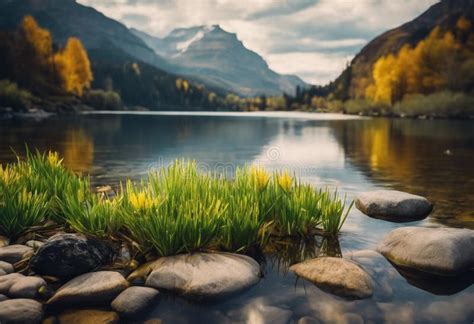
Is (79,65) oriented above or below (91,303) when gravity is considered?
above

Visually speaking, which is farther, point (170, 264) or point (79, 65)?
point (79, 65)

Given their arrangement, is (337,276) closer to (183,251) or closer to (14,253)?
(183,251)

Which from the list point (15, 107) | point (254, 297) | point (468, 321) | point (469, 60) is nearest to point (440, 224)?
point (468, 321)

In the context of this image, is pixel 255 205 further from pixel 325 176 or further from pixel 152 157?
pixel 152 157

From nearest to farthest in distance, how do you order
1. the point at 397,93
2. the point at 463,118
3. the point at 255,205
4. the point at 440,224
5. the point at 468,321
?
the point at 468,321 < the point at 255,205 < the point at 440,224 < the point at 463,118 < the point at 397,93

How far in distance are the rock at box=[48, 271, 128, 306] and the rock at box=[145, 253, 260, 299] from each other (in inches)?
18.4

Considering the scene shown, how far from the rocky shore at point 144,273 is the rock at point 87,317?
0.01 meters

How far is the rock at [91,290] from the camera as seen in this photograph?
5.87m

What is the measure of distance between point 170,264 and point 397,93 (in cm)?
9124

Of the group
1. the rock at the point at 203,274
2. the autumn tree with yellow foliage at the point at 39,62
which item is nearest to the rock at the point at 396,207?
the rock at the point at 203,274

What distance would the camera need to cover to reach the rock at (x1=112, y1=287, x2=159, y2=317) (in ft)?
18.6

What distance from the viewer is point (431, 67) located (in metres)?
86.5

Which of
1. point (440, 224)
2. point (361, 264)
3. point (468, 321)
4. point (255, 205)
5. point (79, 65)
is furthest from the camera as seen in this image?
point (79, 65)

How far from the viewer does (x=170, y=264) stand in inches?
261
